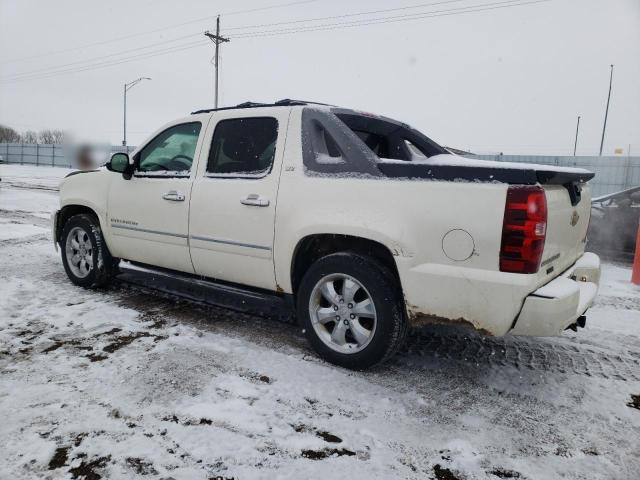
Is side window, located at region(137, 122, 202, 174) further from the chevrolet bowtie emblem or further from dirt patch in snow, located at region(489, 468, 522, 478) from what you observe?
dirt patch in snow, located at region(489, 468, 522, 478)

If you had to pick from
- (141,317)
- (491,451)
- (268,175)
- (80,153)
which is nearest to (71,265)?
(141,317)

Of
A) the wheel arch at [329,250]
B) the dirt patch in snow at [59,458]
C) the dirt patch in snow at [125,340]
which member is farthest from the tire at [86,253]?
the dirt patch in snow at [59,458]

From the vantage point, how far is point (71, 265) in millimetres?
5055

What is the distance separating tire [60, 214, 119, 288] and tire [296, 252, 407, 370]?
2528mm

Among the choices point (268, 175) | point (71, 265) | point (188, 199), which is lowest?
point (71, 265)

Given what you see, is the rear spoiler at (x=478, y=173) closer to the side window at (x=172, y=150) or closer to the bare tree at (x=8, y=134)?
the side window at (x=172, y=150)

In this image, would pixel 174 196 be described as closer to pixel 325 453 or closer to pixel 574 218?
pixel 325 453

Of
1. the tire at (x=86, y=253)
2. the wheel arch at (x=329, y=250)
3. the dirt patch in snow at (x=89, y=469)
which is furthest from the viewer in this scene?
the tire at (x=86, y=253)

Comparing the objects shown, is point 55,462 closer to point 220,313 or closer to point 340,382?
point 340,382

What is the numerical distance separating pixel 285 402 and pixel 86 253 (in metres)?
3.27

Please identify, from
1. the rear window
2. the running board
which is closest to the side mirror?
the running board

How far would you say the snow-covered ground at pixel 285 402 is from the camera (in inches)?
87.0

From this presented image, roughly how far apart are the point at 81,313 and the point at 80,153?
17226mm

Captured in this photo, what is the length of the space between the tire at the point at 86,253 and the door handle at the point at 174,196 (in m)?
1.21
